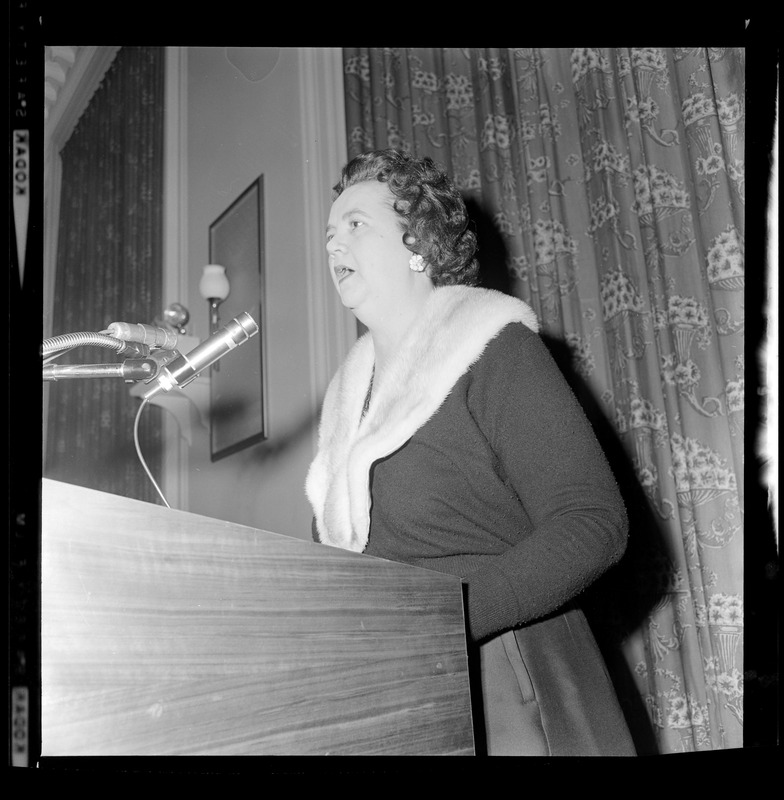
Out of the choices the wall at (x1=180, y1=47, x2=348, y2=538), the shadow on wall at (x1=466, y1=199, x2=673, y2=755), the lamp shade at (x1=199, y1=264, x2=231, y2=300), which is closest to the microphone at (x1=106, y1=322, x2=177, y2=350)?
the shadow on wall at (x1=466, y1=199, x2=673, y2=755)

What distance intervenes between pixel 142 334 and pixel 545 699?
634 millimetres

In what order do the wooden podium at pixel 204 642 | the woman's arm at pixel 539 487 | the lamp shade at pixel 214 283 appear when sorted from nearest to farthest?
the wooden podium at pixel 204 642 < the woman's arm at pixel 539 487 < the lamp shade at pixel 214 283

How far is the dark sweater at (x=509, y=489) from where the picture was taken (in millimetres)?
894

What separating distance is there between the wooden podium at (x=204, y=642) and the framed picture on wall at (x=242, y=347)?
63.9 inches

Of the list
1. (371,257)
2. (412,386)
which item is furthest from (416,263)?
(412,386)

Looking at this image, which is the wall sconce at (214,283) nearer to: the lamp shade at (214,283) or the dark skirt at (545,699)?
the lamp shade at (214,283)

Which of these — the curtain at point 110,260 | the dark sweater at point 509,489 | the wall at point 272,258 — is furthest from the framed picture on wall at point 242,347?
the dark sweater at point 509,489

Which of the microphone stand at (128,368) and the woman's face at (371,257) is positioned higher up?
the woman's face at (371,257)

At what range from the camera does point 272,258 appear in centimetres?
234

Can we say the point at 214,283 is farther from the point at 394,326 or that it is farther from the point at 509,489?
the point at 509,489
